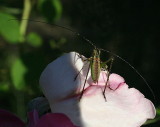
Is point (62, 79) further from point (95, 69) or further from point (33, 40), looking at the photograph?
point (33, 40)

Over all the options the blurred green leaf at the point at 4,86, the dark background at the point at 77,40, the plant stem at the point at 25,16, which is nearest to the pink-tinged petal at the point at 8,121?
the dark background at the point at 77,40

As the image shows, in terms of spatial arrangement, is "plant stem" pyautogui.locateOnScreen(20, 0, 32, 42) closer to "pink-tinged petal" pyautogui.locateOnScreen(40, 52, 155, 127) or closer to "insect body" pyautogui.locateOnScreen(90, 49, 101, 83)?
"insect body" pyautogui.locateOnScreen(90, 49, 101, 83)

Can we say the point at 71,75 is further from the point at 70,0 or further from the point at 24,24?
the point at 70,0

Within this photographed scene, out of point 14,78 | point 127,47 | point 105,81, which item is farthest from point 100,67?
point 127,47

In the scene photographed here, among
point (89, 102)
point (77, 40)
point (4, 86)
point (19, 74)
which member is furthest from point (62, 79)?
point (77, 40)

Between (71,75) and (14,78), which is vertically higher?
(71,75)

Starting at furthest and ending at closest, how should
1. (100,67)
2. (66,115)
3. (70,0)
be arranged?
(70,0)
(100,67)
(66,115)

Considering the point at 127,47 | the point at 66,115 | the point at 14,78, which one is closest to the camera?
the point at 66,115

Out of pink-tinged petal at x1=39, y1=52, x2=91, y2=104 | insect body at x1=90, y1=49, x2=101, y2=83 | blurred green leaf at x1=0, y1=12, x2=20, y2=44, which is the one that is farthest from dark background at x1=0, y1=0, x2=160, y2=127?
pink-tinged petal at x1=39, y1=52, x2=91, y2=104
